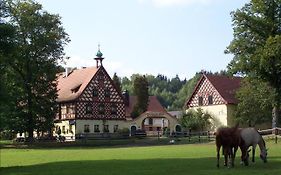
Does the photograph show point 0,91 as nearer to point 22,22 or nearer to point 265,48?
point 265,48

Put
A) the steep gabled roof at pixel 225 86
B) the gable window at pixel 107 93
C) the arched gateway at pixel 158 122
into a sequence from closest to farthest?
the steep gabled roof at pixel 225 86
the gable window at pixel 107 93
the arched gateway at pixel 158 122

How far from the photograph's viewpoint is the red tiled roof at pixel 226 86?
9131 cm

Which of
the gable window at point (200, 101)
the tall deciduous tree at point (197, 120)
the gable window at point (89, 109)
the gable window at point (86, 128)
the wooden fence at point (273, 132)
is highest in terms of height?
the gable window at point (200, 101)

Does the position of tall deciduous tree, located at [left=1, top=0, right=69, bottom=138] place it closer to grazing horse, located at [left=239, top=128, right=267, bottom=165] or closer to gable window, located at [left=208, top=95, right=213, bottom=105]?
gable window, located at [left=208, top=95, right=213, bottom=105]

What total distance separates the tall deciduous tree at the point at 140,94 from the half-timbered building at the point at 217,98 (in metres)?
8.55

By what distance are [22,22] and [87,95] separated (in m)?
23.4

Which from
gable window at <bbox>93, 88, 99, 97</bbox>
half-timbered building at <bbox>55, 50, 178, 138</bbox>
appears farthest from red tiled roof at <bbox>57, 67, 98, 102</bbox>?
gable window at <bbox>93, 88, 99, 97</bbox>

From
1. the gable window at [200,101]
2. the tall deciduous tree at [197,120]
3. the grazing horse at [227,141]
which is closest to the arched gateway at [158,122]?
the gable window at [200,101]

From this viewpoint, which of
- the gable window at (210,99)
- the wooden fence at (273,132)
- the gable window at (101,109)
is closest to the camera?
the wooden fence at (273,132)

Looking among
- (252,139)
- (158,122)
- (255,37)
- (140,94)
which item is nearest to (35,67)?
(255,37)

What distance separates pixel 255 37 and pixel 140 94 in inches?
1711

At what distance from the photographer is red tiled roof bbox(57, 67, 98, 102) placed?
9081cm

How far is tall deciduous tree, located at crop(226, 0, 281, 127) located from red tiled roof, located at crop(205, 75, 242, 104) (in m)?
28.7

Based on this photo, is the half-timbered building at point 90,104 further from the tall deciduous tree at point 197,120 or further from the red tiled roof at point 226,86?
the red tiled roof at point 226,86
